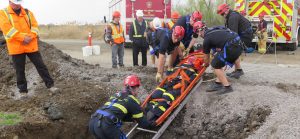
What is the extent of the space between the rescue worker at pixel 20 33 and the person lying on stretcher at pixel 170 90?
8.16ft

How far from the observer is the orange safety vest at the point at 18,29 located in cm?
666

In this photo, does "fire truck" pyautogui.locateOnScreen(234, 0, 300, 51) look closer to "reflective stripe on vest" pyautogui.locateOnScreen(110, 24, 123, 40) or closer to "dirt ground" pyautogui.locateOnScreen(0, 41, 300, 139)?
"reflective stripe on vest" pyautogui.locateOnScreen(110, 24, 123, 40)

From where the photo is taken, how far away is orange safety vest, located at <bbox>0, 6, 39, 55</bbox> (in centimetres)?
666

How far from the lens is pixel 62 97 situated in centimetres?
678

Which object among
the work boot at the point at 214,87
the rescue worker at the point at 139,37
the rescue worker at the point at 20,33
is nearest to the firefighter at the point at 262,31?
the rescue worker at the point at 139,37

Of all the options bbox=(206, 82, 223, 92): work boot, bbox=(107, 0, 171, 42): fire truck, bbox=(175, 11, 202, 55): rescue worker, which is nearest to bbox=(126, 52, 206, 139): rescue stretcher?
bbox=(206, 82, 223, 92): work boot

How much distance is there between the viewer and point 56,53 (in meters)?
10.6

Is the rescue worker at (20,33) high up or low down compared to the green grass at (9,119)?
up

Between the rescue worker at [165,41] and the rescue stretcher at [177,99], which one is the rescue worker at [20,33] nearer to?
the rescue worker at [165,41]

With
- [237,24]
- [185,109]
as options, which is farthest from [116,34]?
[185,109]

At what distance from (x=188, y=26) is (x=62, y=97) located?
10.1ft

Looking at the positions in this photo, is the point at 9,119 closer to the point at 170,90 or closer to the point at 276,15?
the point at 170,90

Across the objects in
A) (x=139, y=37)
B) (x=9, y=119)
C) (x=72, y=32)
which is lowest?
(x=9, y=119)

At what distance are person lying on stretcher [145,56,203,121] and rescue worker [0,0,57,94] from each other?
2.49 meters
